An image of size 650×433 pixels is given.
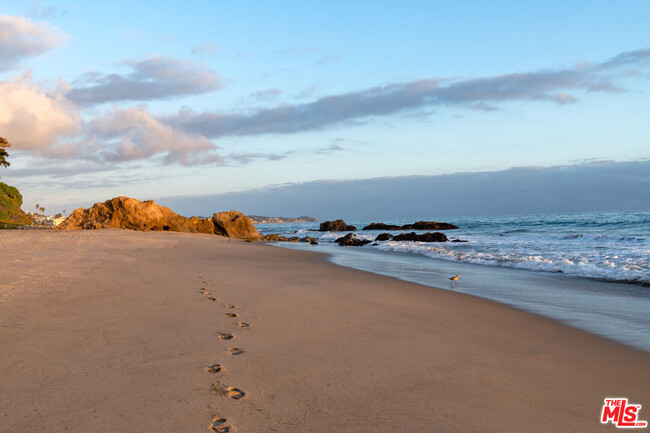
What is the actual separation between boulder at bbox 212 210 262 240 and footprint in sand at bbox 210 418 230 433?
106 feet

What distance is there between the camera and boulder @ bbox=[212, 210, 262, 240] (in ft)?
114

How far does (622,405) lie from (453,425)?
152 cm

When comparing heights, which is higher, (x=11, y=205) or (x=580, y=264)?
(x=11, y=205)

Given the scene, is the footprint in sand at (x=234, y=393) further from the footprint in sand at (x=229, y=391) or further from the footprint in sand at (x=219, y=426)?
the footprint in sand at (x=219, y=426)

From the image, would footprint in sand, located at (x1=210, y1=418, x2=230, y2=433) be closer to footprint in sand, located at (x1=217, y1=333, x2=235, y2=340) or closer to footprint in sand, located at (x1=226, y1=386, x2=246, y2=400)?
footprint in sand, located at (x1=226, y1=386, x2=246, y2=400)

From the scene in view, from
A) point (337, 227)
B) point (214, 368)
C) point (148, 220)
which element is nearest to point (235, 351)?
point (214, 368)

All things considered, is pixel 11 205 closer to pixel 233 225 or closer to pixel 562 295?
pixel 233 225

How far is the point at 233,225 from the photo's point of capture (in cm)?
3488

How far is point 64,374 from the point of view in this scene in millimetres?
3449

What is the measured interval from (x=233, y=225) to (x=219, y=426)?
1294 inches

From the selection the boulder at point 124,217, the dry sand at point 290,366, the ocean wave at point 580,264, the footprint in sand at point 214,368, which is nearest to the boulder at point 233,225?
the boulder at point 124,217

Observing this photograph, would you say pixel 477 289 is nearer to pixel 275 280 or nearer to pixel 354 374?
pixel 275 280

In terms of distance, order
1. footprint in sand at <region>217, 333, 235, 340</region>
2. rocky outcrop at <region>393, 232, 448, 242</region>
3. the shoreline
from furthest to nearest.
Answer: rocky outcrop at <region>393, 232, 448, 242</region> → the shoreline → footprint in sand at <region>217, 333, 235, 340</region>

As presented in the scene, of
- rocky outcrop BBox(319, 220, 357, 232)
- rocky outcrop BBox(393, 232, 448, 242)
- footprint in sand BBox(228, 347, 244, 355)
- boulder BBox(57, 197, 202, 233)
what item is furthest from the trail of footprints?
rocky outcrop BBox(319, 220, 357, 232)
